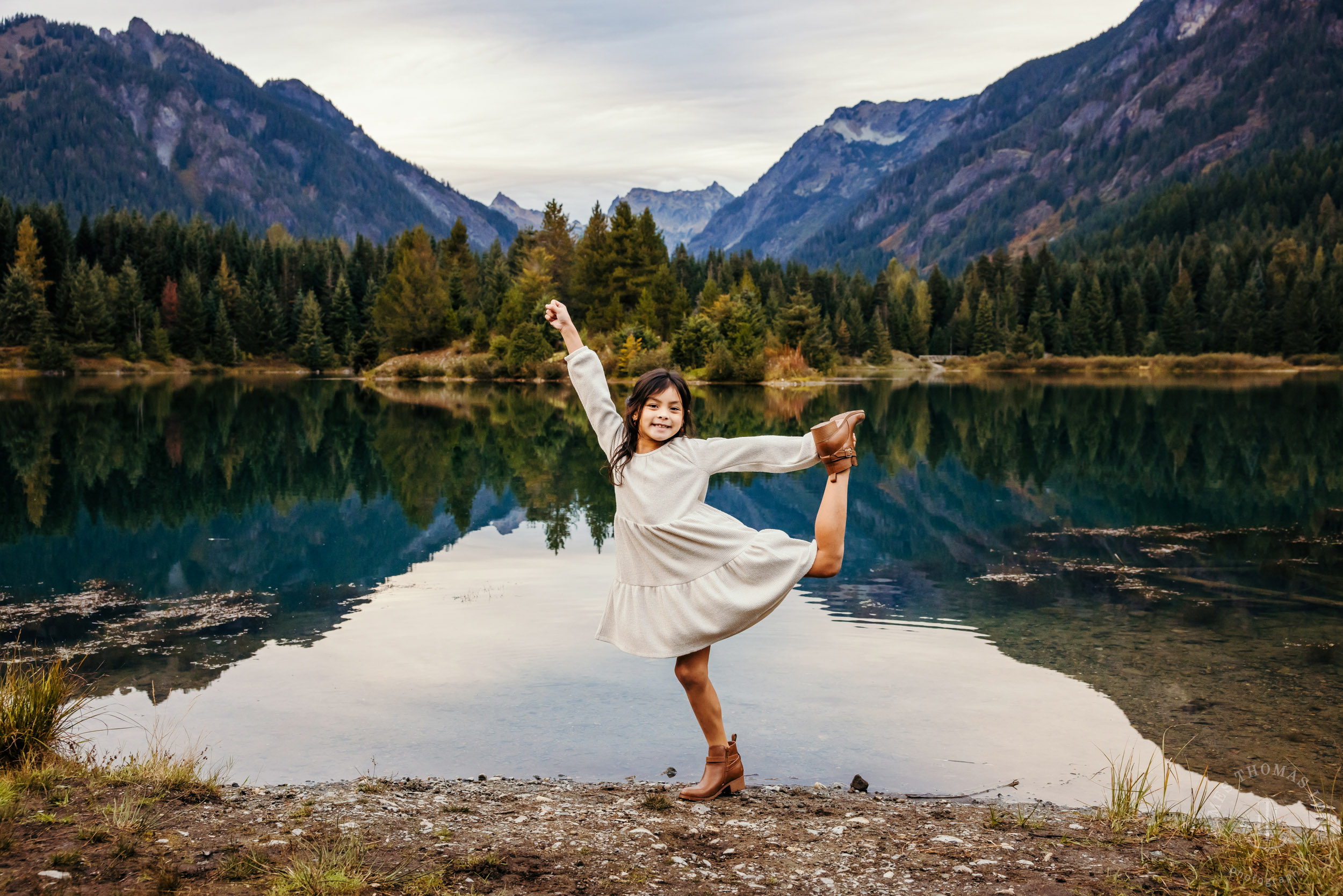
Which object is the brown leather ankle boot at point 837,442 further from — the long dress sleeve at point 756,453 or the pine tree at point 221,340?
the pine tree at point 221,340

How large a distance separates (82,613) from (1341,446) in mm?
30732

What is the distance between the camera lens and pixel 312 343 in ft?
321

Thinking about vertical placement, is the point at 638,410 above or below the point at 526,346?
below

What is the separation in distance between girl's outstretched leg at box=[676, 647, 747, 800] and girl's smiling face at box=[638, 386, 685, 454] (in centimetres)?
124

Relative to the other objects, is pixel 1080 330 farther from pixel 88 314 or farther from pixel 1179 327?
pixel 88 314

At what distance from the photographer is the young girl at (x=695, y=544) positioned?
17.1ft

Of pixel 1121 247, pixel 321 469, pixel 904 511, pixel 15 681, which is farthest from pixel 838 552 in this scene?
pixel 1121 247

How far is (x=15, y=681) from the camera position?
634 centimetres

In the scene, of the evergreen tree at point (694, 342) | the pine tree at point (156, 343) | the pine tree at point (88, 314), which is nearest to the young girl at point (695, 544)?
the evergreen tree at point (694, 342)

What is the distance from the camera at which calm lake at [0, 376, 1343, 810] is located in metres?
7.18

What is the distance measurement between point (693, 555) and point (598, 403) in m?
1.06

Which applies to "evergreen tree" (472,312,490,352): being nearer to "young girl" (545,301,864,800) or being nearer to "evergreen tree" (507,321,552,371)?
"evergreen tree" (507,321,552,371)

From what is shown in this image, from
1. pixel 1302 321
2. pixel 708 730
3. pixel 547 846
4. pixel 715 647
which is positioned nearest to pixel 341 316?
pixel 1302 321

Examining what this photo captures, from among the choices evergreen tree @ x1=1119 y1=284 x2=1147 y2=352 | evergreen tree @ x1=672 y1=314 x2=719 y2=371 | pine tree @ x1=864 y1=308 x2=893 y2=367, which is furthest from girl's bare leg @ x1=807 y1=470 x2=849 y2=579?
evergreen tree @ x1=1119 y1=284 x2=1147 y2=352
